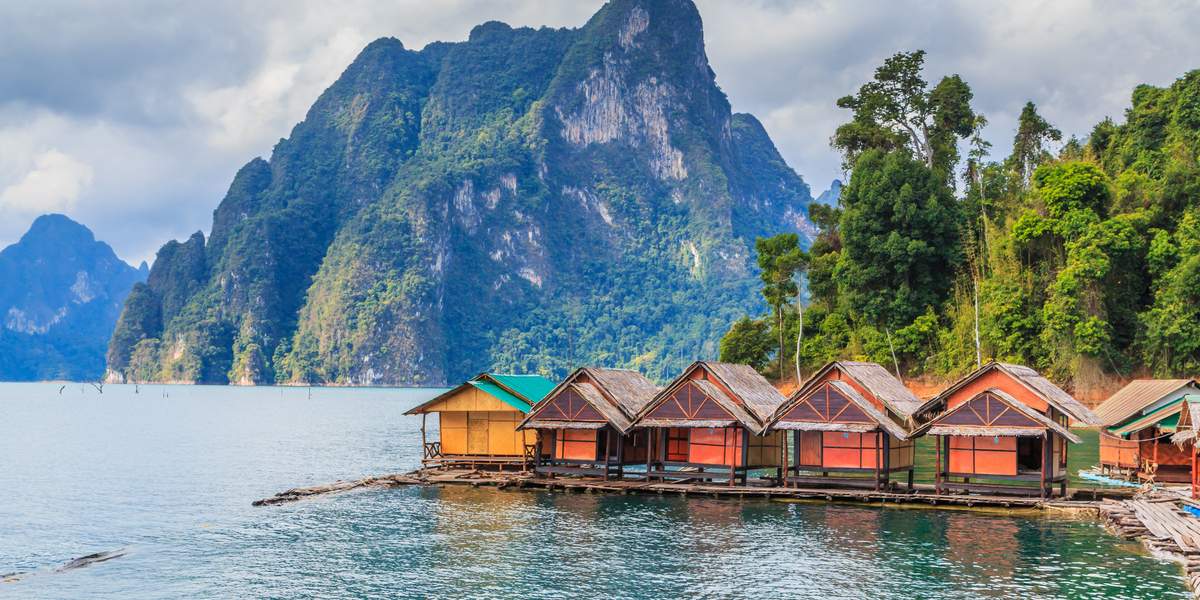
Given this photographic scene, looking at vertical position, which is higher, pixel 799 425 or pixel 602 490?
pixel 799 425

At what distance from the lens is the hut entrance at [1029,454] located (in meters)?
40.3

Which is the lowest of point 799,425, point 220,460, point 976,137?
point 220,460

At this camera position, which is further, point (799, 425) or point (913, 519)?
point (799, 425)

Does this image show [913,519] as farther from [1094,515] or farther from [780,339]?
[780,339]

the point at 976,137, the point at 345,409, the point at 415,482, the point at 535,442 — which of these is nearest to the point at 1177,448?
the point at 535,442

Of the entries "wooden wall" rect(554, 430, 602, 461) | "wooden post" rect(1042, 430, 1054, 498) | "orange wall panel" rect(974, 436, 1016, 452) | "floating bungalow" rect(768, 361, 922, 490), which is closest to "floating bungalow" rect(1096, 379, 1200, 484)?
"wooden post" rect(1042, 430, 1054, 498)

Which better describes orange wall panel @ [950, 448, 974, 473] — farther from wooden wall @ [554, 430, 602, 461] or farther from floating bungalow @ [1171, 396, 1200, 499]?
wooden wall @ [554, 430, 602, 461]

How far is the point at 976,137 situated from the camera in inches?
3297

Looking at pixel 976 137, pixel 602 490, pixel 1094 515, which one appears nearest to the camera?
pixel 1094 515

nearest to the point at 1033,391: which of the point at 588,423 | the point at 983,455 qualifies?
the point at 983,455

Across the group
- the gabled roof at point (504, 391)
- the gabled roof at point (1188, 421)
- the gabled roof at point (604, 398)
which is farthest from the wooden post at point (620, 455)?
the gabled roof at point (1188, 421)

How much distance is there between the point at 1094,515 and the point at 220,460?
1881 inches

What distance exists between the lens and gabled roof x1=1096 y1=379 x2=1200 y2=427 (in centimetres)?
4348

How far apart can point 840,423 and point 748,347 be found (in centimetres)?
5057
